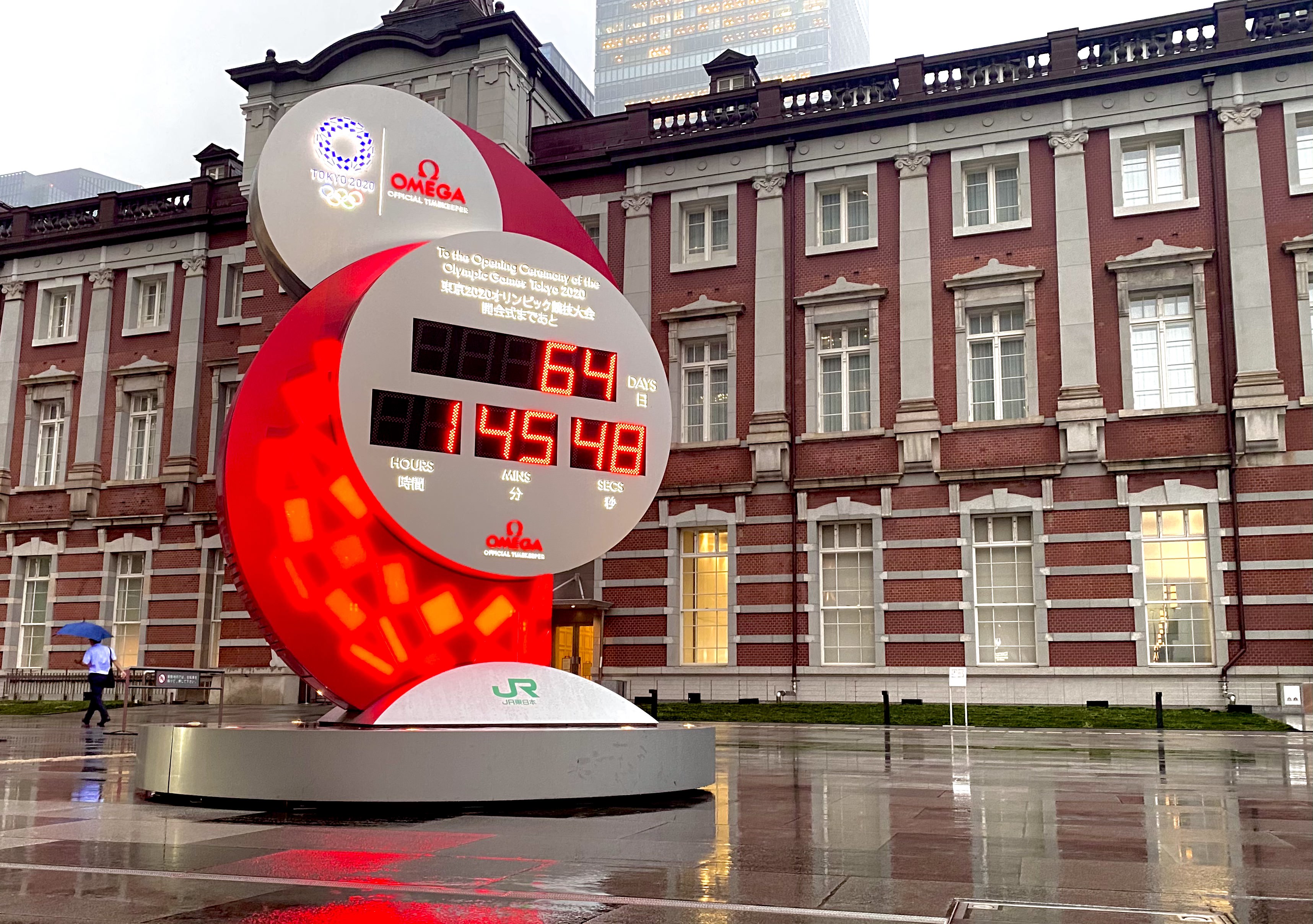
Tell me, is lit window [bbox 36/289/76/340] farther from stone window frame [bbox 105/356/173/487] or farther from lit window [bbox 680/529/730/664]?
lit window [bbox 680/529/730/664]

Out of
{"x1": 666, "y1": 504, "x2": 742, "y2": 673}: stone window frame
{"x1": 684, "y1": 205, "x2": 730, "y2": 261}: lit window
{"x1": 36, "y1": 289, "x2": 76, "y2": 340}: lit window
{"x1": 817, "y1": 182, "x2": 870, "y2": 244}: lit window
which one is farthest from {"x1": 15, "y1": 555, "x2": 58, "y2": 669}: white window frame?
{"x1": 817, "y1": 182, "x2": 870, "y2": 244}: lit window

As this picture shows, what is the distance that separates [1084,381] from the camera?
27.7 metres

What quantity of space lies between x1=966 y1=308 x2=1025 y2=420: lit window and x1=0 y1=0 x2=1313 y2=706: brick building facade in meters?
0.07

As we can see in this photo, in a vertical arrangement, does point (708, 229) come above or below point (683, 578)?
above

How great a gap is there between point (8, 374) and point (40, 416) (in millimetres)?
1845

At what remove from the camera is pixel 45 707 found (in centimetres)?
3103

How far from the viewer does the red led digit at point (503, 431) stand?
11.7 metres

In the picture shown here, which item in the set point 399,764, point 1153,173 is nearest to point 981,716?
point 1153,173

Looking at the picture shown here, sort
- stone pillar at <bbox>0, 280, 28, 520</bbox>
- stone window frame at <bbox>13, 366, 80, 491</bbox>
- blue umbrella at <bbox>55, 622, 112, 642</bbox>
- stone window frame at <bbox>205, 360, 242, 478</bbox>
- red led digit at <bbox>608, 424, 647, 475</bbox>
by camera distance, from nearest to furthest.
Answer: red led digit at <bbox>608, 424, 647, 475</bbox>, blue umbrella at <bbox>55, 622, 112, 642</bbox>, stone window frame at <bbox>205, 360, 242, 478</bbox>, stone window frame at <bbox>13, 366, 80, 491</bbox>, stone pillar at <bbox>0, 280, 28, 520</bbox>

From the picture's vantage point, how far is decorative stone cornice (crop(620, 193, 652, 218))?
32.8 metres

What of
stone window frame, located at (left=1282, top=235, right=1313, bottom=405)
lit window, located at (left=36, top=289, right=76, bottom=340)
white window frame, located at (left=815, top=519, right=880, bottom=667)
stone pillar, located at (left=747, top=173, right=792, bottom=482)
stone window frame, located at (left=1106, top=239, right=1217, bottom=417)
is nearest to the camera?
stone window frame, located at (left=1282, top=235, right=1313, bottom=405)

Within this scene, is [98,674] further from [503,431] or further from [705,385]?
[705,385]

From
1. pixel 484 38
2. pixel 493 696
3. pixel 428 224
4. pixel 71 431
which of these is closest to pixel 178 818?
pixel 493 696

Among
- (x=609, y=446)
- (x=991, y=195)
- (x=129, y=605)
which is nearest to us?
(x=609, y=446)
